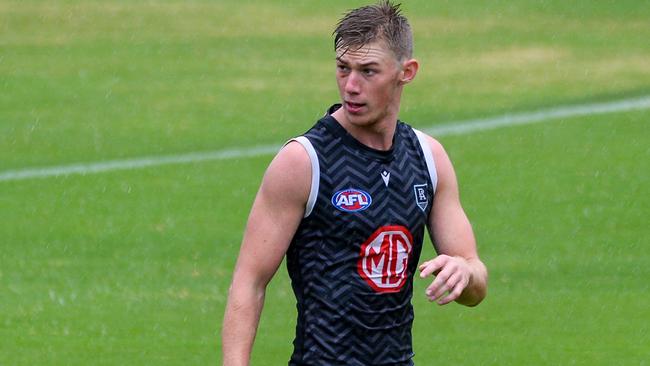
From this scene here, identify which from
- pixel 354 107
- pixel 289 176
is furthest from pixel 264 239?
pixel 354 107

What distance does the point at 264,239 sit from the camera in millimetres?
6012

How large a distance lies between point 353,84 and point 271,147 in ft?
53.1

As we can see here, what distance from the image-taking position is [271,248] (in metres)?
6.01

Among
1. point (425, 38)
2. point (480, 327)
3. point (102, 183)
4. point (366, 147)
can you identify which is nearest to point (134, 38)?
point (425, 38)

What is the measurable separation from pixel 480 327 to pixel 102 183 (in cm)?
774

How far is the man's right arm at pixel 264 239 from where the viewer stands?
19.5ft

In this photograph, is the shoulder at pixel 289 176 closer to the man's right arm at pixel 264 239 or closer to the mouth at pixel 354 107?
the man's right arm at pixel 264 239

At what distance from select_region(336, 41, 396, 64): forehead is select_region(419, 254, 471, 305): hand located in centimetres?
75

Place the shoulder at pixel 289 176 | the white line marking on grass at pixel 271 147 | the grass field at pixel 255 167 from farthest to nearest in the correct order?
the white line marking on grass at pixel 271 147
the grass field at pixel 255 167
the shoulder at pixel 289 176

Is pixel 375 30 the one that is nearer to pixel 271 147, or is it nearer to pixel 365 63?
pixel 365 63

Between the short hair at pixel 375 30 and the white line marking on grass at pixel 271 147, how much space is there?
48.4 ft

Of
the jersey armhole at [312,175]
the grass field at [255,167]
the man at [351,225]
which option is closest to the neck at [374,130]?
the man at [351,225]

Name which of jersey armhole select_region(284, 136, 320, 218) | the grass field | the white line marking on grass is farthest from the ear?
the white line marking on grass

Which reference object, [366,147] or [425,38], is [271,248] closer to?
[366,147]
